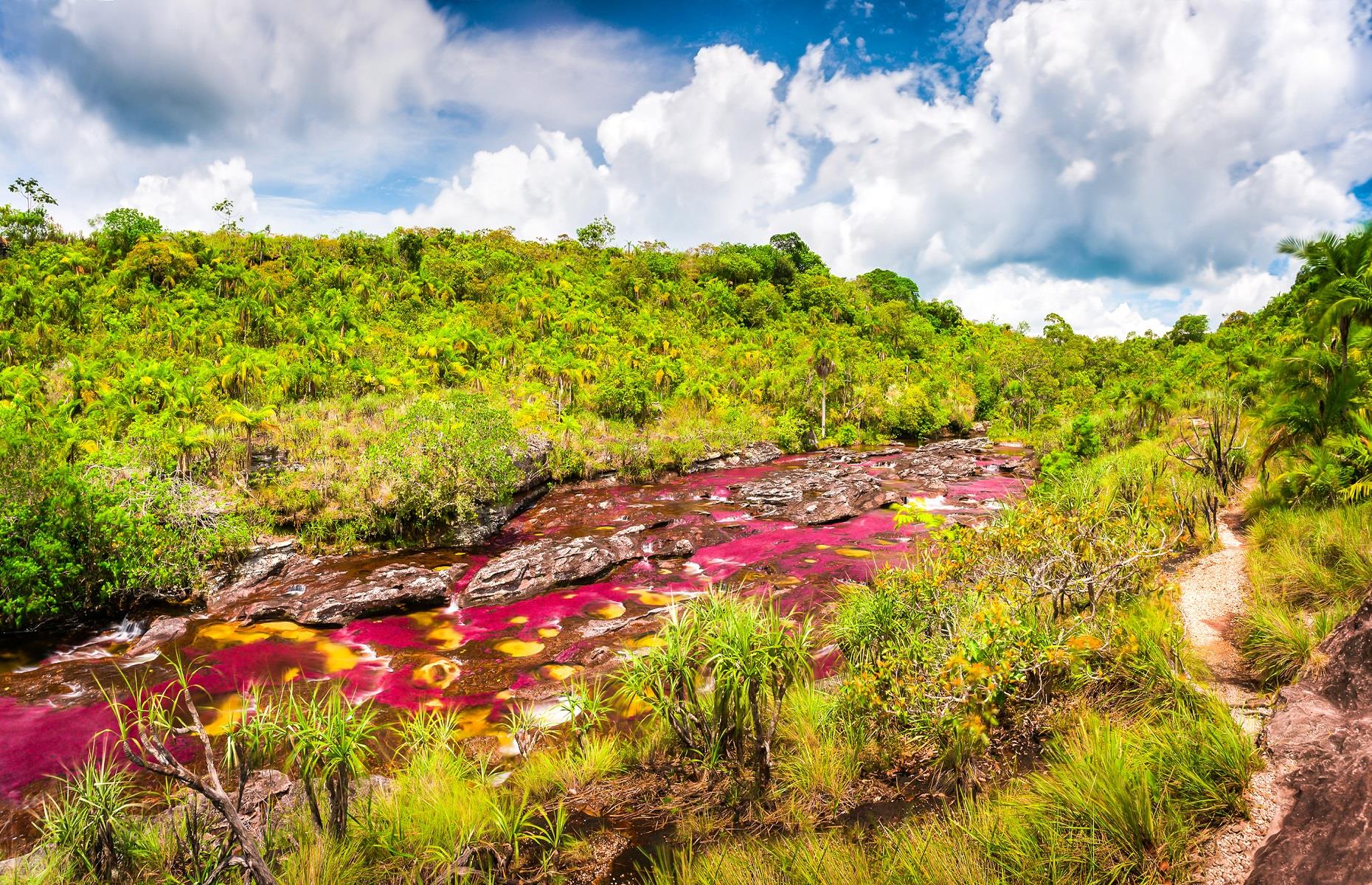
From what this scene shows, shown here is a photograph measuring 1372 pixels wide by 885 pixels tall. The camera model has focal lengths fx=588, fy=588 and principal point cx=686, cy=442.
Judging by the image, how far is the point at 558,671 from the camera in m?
9.97

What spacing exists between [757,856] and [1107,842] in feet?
7.70

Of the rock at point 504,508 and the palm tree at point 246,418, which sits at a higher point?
the palm tree at point 246,418

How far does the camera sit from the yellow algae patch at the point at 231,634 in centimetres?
1112

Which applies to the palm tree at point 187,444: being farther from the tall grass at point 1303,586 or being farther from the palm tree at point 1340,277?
the palm tree at point 1340,277

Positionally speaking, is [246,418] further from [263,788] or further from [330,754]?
[330,754]

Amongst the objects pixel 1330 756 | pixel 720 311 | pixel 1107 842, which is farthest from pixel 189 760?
pixel 720 311

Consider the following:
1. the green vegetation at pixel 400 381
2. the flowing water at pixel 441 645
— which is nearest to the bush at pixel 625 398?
the green vegetation at pixel 400 381

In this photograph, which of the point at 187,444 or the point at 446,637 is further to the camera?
the point at 187,444

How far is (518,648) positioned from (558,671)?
4.62 ft

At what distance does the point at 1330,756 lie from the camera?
13.1ft

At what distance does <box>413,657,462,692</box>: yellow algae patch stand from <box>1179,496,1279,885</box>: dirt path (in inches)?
376

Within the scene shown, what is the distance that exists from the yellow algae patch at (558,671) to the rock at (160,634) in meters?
7.38

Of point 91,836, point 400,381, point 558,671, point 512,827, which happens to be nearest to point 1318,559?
point 512,827

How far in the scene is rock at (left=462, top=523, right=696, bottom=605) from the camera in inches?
524
